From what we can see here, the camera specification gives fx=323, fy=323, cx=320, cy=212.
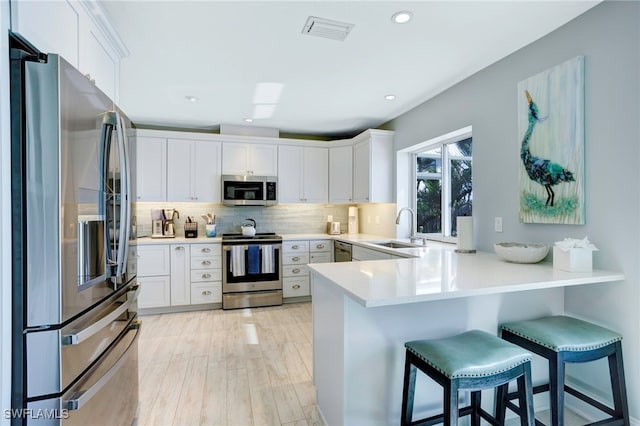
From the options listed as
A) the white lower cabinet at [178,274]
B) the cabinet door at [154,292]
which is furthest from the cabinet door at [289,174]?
the cabinet door at [154,292]

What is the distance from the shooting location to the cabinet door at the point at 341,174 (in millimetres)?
4694

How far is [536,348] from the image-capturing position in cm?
161

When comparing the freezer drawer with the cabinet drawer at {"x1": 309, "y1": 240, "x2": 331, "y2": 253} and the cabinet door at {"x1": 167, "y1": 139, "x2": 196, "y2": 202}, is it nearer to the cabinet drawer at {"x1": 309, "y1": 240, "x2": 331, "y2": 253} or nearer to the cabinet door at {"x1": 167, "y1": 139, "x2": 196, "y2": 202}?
the cabinet door at {"x1": 167, "y1": 139, "x2": 196, "y2": 202}

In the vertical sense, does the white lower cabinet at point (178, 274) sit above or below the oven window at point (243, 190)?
below

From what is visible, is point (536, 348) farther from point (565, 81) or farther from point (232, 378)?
point (232, 378)

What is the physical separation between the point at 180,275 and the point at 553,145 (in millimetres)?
3931

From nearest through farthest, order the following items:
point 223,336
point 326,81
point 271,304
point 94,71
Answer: point 94,71
point 326,81
point 223,336
point 271,304

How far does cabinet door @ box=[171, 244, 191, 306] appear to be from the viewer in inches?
156

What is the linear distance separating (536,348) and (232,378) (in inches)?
77.6

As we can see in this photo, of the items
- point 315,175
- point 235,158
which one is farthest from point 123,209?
point 315,175

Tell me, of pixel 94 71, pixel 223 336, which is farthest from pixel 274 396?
pixel 94 71

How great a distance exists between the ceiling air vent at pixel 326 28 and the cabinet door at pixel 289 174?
100 inches

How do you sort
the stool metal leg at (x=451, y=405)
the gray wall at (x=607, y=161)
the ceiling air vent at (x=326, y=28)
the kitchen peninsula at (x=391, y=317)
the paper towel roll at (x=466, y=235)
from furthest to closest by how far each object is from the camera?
1. the paper towel roll at (x=466, y=235)
2. the ceiling air vent at (x=326, y=28)
3. the gray wall at (x=607, y=161)
4. the kitchen peninsula at (x=391, y=317)
5. the stool metal leg at (x=451, y=405)

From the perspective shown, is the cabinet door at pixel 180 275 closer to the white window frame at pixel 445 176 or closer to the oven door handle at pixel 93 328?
the oven door handle at pixel 93 328
